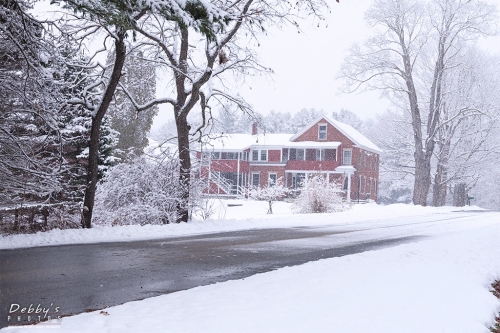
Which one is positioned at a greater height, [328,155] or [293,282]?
[328,155]

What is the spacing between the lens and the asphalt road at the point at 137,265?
6.75m

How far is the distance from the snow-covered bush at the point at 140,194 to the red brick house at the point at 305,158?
113ft

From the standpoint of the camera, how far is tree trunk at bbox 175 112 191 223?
59.2ft

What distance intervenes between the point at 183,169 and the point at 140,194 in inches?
67.0

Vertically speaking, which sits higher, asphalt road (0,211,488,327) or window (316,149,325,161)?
window (316,149,325,161)

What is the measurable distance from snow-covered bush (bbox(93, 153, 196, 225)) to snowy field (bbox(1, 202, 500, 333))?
8765 mm

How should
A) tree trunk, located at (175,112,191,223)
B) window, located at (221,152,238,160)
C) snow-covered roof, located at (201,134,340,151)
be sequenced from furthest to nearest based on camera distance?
window, located at (221,152,238,160)
snow-covered roof, located at (201,134,340,151)
tree trunk, located at (175,112,191,223)

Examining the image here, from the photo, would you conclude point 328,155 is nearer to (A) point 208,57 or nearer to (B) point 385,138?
(B) point 385,138

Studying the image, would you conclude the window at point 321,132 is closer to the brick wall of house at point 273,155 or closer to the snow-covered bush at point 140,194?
the brick wall of house at point 273,155

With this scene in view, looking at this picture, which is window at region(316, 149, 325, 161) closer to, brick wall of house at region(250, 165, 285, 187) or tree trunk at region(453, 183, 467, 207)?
brick wall of house at region(250, 165, 285, 187)

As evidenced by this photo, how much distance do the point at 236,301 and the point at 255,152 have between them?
52.6 meters

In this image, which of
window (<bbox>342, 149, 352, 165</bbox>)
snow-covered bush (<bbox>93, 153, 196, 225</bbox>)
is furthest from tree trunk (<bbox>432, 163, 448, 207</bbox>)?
snow-covered bush (<bbox>93, 153, 196, 225</bbox>)

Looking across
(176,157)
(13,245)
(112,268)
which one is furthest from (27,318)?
(176,157)

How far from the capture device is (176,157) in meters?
18.2
